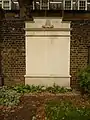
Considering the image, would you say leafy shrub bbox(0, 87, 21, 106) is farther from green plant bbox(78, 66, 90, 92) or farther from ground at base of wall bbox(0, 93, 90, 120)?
green plant bbox(78, 66, 90, 92)

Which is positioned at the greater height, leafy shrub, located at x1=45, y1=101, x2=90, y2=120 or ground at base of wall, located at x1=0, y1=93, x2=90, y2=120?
leafy shrub, located at x1=45, y1=101, x2=90, y2=120

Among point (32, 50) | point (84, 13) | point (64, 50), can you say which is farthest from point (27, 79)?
point (84, 13)

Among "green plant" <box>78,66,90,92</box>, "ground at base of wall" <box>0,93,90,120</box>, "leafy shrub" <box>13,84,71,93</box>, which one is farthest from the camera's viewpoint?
"leafy shrub" <box>13,84,71,93</box>

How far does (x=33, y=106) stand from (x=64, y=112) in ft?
4.97

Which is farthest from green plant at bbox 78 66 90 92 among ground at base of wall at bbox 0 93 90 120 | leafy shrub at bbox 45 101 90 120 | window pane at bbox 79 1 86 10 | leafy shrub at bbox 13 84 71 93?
window pane at bbox 79 1 86 10

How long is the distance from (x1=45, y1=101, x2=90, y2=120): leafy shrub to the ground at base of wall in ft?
0.73

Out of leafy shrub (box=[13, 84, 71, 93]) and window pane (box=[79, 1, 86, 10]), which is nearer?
leafy shrub (box=[13, 84, 71, 93])

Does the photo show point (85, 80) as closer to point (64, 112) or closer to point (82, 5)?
point (64, 112)

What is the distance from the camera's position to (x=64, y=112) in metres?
7.81

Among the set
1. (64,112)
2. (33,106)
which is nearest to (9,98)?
(33,106)

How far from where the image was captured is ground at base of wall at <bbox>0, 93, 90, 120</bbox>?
778cm

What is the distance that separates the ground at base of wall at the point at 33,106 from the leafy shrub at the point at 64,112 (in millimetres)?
222

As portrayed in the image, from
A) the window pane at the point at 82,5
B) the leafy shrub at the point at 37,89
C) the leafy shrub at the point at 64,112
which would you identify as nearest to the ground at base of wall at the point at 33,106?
the leafy shrub at the point at 64,112

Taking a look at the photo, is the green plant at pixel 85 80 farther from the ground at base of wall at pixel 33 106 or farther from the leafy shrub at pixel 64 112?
the leafy shrub at pixel 64 112
